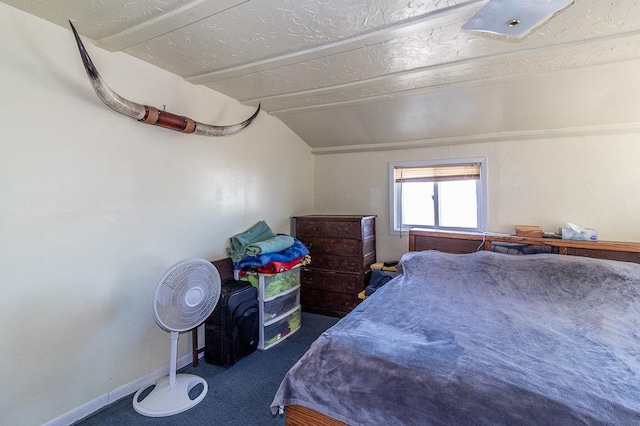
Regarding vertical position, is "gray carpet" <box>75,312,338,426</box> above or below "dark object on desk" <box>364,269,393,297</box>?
below

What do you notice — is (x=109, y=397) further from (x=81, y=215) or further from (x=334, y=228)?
(x=334, y=228)

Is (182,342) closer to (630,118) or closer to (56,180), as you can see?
(56,180)

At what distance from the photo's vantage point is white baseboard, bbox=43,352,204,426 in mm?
1791

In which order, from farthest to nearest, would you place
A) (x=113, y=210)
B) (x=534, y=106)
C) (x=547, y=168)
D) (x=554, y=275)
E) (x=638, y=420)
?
Result: (x=547, y=168) < (x=534, y=106) < (x=554, y=275) < (x=113, y=210) < (x=638, y=420)

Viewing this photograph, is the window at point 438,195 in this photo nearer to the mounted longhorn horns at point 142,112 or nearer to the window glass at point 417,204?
the window glass at point 417,204

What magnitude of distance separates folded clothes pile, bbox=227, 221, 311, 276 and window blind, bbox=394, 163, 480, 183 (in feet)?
5.20

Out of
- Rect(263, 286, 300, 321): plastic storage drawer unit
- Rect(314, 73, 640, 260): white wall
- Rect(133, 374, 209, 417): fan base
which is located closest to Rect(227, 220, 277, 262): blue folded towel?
Rect(263, 286, 300, 321): plastic storage drawer unit

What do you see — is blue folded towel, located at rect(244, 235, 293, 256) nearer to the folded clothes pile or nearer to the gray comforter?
the folded clothes pile

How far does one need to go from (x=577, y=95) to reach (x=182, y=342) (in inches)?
153

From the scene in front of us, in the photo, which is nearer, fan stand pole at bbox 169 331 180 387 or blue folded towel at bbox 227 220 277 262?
fan stand pole at bbox 169 331 180 387

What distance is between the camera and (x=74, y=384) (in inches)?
72.1

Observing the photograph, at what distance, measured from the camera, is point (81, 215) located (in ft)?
6.09

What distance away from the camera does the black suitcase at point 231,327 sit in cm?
246

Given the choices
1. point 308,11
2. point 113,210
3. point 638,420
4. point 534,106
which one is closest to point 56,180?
point 113,210
